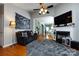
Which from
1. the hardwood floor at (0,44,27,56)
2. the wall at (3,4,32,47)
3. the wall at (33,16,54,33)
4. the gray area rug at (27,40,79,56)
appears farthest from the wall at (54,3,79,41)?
the hardwood floor at (0,44,27,56)

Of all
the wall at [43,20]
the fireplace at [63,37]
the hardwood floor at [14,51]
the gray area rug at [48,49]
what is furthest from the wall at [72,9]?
the hardwood floor at [14,51]

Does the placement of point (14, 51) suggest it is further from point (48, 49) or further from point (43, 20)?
point (43, 20)

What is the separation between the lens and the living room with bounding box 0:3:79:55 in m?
2.67

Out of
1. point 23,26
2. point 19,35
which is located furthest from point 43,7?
point 19,35

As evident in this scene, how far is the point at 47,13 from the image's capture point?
2.82 meters

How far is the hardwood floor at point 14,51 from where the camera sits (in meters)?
2.76

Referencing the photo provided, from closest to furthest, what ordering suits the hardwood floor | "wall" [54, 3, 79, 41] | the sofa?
"wall" [54, 3, 79, 41], the hardwood floor, the sofa

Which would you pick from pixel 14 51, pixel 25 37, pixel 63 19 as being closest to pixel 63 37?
pixel 63 19

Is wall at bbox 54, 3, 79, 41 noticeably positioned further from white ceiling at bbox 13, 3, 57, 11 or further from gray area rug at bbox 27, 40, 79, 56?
gray area rug at bbox 27, 40, 79, 56

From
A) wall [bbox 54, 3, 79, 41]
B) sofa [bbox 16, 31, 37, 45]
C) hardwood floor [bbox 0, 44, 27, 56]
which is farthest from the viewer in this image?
sofa [bbox 16, 31, 37, 45]

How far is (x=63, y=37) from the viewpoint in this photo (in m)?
2.89

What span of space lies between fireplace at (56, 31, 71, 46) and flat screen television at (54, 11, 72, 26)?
249 millimetres

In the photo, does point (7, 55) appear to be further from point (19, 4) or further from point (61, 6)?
point (61, 6)

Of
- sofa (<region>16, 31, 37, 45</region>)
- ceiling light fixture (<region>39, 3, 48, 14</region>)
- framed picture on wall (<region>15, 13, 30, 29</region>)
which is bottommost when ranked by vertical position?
sofa (<region>16, 31, 37, 45</region>)
